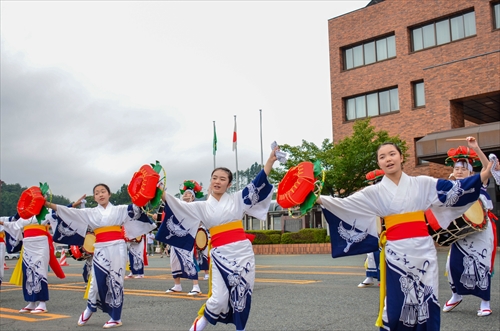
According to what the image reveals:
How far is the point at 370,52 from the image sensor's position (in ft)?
100

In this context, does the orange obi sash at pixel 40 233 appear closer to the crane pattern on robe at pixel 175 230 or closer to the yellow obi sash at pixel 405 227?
the crane pattern on robe at pixel 175 230

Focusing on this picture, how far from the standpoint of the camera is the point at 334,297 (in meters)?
8.81

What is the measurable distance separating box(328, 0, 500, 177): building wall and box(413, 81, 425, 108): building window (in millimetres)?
392

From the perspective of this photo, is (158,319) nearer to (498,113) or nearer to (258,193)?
(258,193)

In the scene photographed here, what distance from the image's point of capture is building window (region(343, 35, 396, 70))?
1170 inches

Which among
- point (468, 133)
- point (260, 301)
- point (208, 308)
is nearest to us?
point (208, 308)

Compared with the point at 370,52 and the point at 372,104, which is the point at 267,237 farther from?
the point at 370,52

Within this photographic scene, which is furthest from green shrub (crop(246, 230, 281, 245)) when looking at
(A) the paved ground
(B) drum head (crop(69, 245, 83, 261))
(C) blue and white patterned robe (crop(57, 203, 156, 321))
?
(C) blue and white patterned robe (crop(57, 203, 156, 321))

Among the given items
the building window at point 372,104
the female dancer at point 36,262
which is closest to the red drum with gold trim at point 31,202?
the female dancer at point 36,262

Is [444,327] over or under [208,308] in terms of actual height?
under

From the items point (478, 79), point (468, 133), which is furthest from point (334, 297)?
point (478, 79)

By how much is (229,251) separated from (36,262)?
5.04m

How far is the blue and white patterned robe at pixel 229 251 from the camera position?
5.26m

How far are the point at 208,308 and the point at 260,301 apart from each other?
3689mm
